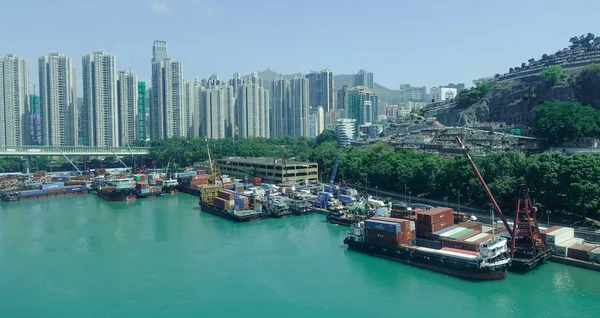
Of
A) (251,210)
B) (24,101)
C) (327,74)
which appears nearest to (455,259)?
(251,210)

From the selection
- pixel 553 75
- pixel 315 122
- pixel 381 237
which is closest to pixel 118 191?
pixel 381 237

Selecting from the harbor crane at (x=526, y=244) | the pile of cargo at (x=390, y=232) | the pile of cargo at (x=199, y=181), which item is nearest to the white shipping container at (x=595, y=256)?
the harbor crane at (x=526, y=244)

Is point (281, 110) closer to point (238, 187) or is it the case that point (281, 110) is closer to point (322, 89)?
point (322, 89)

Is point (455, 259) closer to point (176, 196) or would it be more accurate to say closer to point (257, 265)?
point (257, 265)

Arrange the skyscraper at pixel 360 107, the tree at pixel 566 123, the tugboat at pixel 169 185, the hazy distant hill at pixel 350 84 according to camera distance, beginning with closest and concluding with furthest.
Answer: the tree at pixel 566 123 < the tugboat at pixel 169 185 < the skyscraper at pixel 360 107 < the hazy distant hill at pixel 350 84

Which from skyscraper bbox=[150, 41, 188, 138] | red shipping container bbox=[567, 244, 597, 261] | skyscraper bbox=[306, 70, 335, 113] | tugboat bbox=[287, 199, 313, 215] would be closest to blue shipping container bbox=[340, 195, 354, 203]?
tugboat bbox=[287, 199, 313, 215]

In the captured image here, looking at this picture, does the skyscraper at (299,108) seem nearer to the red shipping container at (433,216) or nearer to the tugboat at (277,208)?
the tugboat at (277,208)
